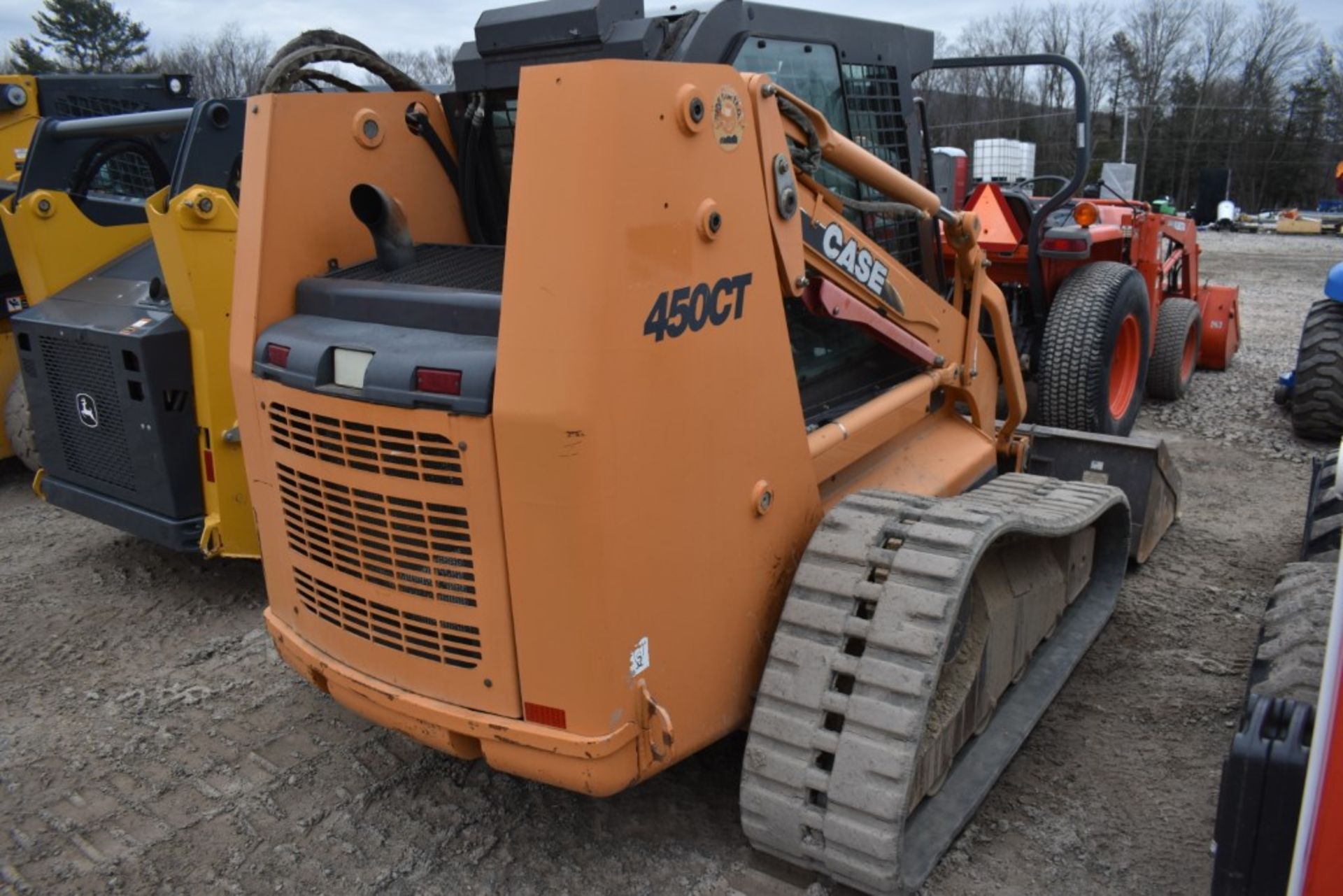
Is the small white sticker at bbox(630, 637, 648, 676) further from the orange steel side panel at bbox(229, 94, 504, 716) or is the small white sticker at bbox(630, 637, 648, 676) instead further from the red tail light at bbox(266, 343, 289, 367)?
the red tail light at bbox(266, 343, 289, 367)

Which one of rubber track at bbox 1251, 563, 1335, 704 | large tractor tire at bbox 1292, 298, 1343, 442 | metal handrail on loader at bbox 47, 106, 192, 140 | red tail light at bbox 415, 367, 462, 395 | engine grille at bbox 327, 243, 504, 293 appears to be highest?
metal handrail on loader at bbox 47, 106, 192, 140

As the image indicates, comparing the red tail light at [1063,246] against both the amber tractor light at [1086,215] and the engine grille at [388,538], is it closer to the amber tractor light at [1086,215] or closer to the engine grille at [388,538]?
the amber tractor light at [1086,215]

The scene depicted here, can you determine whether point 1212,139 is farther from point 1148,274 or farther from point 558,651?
point 558,651

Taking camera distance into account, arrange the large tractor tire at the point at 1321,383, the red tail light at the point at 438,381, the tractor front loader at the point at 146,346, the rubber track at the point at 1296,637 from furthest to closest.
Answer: the large tractor tire at the point at 1321,383 → the tractor front loader at the point at 146,346 → the rubber track at the point at 1296,637 → the red tail light at the point at 438,381

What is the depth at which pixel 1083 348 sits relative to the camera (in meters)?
5.49

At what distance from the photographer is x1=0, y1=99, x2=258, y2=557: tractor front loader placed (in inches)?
169

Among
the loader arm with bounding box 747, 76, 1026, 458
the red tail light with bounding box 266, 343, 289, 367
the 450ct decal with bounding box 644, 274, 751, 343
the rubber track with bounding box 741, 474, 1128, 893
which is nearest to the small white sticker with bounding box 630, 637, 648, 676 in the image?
the rubber track with bounding box 741, 474, 1128, 893

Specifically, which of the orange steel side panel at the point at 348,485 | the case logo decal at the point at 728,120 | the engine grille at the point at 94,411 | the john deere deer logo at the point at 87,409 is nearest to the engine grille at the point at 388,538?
the orange steel side panel at the point at 348,485

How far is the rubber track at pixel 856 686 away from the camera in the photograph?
237 cm

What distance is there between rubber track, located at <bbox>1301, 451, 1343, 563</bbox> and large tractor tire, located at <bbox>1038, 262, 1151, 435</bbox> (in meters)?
1.28

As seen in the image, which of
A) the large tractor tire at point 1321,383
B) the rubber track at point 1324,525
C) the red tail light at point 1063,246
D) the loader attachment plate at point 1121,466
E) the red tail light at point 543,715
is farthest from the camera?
the large tractor tire at point 1321,383

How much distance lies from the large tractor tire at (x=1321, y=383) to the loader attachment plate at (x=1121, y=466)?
231 centimetres

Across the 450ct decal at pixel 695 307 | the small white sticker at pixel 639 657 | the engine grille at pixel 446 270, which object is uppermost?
the engine grille at pixel 446 270

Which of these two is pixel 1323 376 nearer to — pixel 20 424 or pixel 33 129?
pixel 20 424
